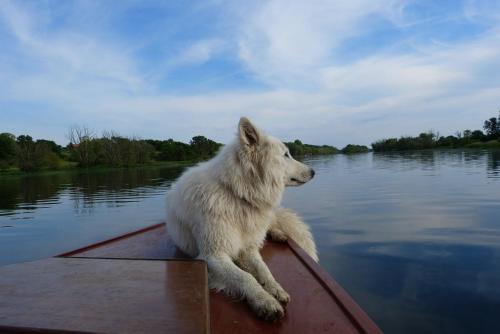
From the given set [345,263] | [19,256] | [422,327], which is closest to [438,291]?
[422,327]

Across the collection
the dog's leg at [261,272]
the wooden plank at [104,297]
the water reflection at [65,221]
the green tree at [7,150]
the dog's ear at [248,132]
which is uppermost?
the green tree at [7,150]

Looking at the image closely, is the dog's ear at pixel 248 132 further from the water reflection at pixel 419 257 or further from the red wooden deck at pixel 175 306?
the water reflection at pixel 419 257

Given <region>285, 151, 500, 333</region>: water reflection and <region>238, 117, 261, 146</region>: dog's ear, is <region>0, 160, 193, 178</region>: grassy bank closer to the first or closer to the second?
<region>285, 151, 500, 333</region>: water reflection

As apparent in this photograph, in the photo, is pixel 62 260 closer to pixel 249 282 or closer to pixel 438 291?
pixel 249 282

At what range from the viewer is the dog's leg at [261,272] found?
8.22 ft

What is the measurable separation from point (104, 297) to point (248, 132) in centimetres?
197

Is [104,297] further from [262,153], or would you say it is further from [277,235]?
[277,235]

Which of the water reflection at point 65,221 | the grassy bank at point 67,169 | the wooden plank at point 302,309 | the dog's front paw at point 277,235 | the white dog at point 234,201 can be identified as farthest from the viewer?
the grassy bank at point 67,169

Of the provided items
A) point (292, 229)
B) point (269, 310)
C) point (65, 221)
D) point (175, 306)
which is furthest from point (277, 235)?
point (65, 221)

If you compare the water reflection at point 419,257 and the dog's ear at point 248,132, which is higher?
the dog's ear at point 248,132

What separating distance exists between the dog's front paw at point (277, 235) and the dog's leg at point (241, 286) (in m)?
1.71

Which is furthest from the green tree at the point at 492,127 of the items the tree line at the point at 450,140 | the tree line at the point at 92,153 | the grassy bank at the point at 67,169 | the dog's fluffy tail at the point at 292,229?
the dog's fluffy tail at the point at 292,229

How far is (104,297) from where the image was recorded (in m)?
1.91

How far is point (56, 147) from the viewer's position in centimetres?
8450
